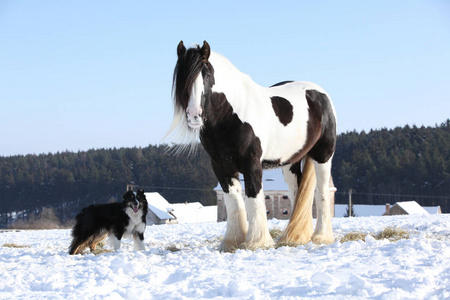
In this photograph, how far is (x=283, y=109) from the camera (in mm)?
6816

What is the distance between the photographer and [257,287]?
3.93 metres

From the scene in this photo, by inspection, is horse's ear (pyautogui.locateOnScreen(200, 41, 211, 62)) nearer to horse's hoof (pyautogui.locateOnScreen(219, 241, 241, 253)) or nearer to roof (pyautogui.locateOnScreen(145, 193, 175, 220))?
horse's hoof (pyautogui.locateOnScreen(219, 241, 241, 253))

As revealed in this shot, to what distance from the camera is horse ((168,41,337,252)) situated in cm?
603

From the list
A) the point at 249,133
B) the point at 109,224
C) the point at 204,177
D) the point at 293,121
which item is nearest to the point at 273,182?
the point at 109,224

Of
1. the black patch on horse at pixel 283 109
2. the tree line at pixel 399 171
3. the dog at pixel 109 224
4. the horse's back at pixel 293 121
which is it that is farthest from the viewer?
the tree line at pixel 399 171

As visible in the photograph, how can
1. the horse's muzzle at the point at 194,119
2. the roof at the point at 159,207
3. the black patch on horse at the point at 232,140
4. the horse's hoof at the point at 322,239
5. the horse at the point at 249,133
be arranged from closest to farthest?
Result: 1. the horse's muzzle at the point at 194,119
2. the horse at the point at 249,133
3. the black patch on horse at the point at 232,140
4. the horse's hoof at the point at 322,239
5. the roof at the point at 159,207

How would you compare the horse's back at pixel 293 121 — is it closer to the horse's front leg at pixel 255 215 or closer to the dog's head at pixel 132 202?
the horse's front leg at pixel 255 215

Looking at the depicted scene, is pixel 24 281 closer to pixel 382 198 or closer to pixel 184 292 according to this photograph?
pixel 184 292

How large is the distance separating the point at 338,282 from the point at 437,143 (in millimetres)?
75529

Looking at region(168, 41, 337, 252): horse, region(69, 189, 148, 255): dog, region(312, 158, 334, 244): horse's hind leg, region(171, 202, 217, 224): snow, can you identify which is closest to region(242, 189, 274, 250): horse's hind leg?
region(168, 41, 337, 252): horse

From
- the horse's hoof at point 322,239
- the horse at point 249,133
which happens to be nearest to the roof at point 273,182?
the horse at point 249,133

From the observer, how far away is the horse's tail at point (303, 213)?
720 cm

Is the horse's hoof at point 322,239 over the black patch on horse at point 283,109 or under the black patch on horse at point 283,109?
under

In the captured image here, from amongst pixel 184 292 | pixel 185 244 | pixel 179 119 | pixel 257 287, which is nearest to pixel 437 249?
pixel 257 287
